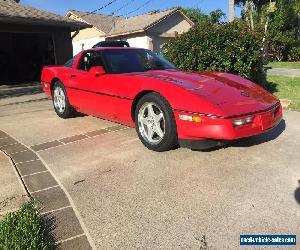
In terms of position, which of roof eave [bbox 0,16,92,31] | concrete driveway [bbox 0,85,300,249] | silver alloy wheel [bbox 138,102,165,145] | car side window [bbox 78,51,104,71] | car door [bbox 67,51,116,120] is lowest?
concrete driveway [bbox 0,85,300,249]

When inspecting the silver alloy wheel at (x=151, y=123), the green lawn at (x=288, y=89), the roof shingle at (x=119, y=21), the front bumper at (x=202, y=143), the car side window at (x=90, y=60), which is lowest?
the green lawn at (x=288, y=89)

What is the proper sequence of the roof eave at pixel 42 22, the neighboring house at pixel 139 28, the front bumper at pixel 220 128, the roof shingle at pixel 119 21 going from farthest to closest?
the roof shingle at pixel 119 21 < the neighboring house at pixel 139 28 < the roof eave at pixel 42 22 < the front bumper at pixel 220 128

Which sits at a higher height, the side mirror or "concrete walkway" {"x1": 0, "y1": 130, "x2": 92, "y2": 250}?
the side mirror

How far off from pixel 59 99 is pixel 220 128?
3.99 meters

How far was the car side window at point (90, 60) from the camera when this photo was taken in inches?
233

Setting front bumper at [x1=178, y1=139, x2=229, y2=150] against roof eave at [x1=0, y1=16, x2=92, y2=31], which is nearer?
front bumper at [x1=178, y1=139, x2=229, y2=150]

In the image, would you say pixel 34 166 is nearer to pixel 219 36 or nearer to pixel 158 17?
pixel 219 36

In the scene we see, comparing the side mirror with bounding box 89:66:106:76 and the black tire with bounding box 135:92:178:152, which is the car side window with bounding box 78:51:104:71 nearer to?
the side mirror with bounding box 89:66:106:76

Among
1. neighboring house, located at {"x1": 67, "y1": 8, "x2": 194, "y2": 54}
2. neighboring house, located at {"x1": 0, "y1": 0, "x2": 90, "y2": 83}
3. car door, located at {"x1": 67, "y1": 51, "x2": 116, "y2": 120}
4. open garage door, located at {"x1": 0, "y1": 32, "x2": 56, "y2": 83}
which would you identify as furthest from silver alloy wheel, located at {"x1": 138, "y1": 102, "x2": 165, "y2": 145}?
neighboring house, located at {"x1": 67, "y1": 8, "x2": 194, "y2": 54}

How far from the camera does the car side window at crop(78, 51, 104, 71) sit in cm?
591

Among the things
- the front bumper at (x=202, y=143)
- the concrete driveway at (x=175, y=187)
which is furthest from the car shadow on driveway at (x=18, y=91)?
the front bumper at (x=202, y=143)

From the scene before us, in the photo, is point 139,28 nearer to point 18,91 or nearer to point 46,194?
point 18,91

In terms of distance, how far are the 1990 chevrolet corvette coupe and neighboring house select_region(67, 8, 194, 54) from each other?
22740 millimetres

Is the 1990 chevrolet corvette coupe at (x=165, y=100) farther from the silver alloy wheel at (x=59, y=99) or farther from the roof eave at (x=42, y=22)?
the roof eave at (x=42, y=22)
